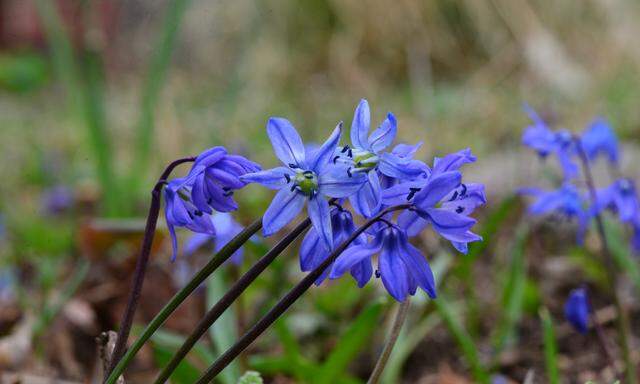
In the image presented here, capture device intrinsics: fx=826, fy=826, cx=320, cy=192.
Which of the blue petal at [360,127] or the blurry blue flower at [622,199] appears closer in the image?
the blue petal at [360,127]

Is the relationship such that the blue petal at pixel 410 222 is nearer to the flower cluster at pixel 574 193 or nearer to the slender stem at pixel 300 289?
the slender stem at pixel 300 289

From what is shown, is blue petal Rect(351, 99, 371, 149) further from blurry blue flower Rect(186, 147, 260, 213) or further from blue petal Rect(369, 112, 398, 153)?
blurry blue flower Rect(186, 147, 260, 213)

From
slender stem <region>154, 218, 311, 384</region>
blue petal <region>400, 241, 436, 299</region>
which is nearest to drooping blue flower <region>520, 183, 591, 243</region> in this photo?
blue petal <region>400, 241, 436, 299</region>

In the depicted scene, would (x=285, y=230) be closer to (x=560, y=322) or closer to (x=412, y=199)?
(x=560, y=322)

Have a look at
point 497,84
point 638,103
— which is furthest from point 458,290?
point 497,84

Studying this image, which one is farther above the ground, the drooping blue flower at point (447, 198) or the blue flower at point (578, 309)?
the drooping blue flower at point (447, 198)

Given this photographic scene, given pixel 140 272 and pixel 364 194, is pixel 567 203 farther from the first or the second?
pixel 140 272

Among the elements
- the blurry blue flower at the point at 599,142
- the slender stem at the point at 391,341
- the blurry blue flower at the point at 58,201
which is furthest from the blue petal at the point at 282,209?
the blurry blue flower at the point at 58,201
